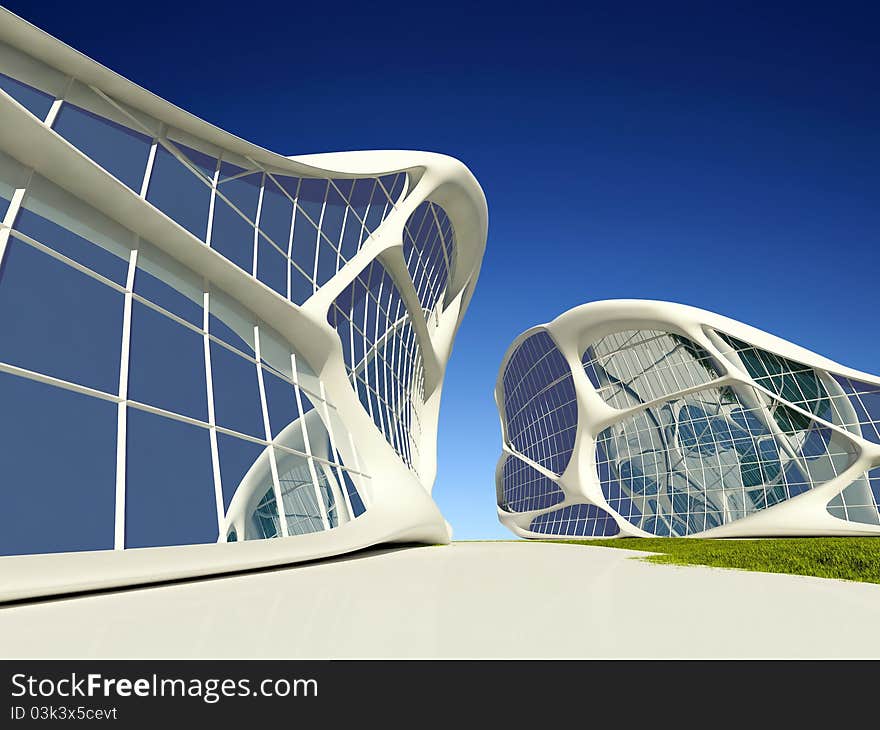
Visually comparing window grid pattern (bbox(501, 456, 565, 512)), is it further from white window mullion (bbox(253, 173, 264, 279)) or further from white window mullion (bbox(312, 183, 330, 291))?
white window mullion (bbox(253, 173, 264, 279))

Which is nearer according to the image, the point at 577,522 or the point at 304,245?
the point at 304,245

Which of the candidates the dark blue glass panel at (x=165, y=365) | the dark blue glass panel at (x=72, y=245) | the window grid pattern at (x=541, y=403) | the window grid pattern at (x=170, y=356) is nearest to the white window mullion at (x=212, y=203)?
the window grid pattern at (x=170, y=356)

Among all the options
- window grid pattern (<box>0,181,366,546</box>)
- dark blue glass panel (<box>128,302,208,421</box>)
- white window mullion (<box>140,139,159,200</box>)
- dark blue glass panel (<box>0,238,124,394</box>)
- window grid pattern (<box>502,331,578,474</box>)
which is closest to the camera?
dark blue glass panel (<box>0,238,124,394</box>)

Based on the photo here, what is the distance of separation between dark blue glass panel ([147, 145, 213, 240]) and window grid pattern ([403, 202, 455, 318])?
12111 mm

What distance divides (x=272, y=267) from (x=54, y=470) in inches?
373

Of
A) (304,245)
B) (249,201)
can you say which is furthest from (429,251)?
(249,201)

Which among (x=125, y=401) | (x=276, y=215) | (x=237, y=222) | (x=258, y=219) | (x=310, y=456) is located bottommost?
(x=310, y=456)

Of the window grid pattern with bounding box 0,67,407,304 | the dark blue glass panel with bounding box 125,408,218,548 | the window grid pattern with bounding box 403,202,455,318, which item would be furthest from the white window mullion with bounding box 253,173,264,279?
the window grid pattern with bounding box 403,202,455,318

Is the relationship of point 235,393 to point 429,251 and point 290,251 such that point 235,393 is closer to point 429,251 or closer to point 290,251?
point 290,251

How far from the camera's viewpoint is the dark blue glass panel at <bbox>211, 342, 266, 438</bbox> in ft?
35.8

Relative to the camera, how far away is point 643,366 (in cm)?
4534

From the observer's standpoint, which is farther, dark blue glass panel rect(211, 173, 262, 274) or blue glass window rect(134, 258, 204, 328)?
dark blue glass panel rect(211, 173, 262, 274)
